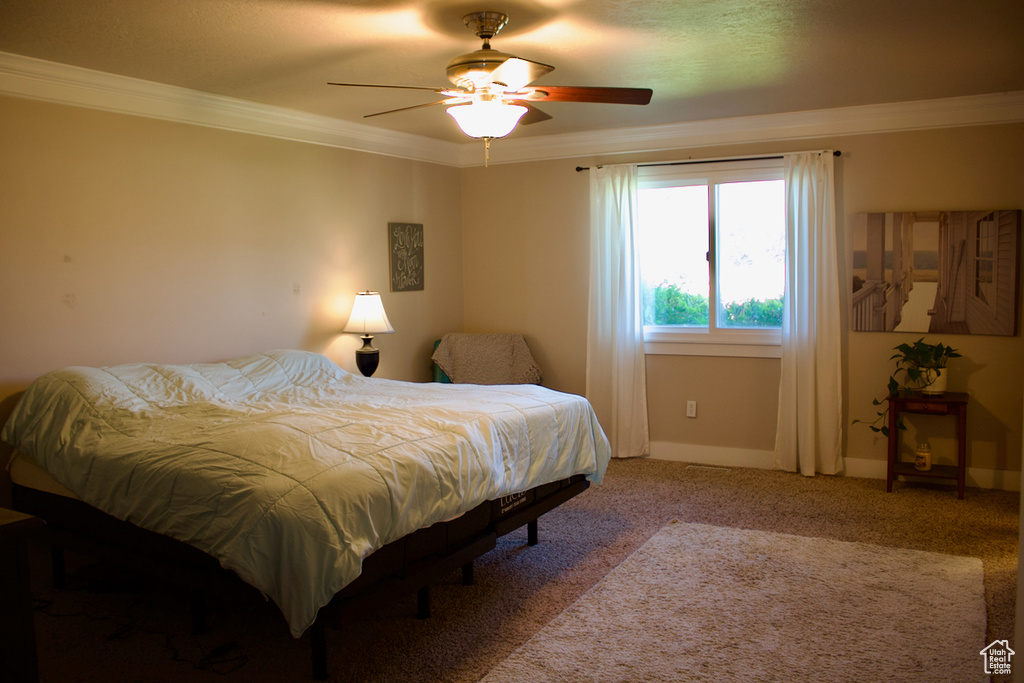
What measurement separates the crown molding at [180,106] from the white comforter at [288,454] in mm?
1345

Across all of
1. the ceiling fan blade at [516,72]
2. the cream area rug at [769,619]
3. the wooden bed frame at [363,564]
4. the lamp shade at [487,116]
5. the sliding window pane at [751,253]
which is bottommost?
the cream area rug at [769,619]

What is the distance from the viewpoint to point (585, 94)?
297cm

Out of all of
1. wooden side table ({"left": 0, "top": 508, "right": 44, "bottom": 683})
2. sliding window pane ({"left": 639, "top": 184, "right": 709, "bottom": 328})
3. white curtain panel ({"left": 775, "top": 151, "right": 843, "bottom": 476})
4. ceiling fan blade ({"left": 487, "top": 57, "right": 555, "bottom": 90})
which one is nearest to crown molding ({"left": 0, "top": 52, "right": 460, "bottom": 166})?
sliding window pane ({"left": 639, "top": 184, "right": 709, "bottom": 328})

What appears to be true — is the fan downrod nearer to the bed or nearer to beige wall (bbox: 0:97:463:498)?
the bed

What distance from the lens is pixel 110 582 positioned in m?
3.23

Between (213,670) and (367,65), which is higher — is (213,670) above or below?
below

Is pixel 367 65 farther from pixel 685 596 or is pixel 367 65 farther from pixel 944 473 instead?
pixel 944 473

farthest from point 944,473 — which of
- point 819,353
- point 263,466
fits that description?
point 263,466

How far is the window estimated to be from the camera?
16.9ft

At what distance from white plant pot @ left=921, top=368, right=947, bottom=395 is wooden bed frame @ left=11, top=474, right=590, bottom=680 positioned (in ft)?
8.60

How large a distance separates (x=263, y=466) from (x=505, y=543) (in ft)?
5.37

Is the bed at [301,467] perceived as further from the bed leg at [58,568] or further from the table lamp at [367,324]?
the table lamp at [367,324]

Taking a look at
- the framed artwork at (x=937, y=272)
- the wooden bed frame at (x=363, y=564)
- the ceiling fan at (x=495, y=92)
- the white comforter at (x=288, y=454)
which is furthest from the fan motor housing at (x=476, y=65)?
the framed artwork at (x=937, y=272)

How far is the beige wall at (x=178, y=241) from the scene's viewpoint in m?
3.49
